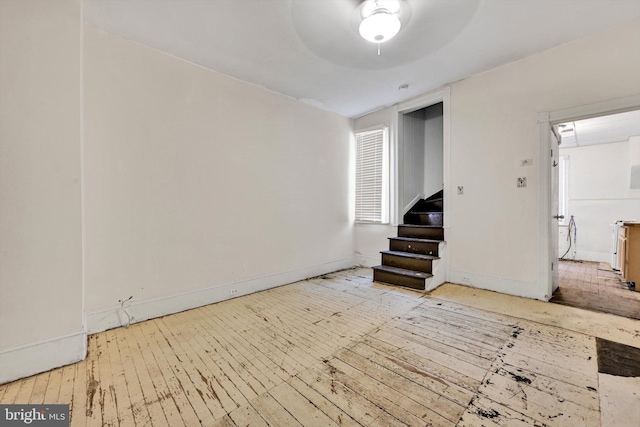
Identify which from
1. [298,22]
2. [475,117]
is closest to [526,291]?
[475,117]

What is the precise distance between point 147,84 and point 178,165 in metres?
0.88

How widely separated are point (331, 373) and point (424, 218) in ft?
11.6

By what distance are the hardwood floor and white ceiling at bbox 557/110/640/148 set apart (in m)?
2.47

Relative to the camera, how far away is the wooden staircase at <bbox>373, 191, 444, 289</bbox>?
12.3 feet

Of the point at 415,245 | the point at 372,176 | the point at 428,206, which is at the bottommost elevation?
the point at 415,245

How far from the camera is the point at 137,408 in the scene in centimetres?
152

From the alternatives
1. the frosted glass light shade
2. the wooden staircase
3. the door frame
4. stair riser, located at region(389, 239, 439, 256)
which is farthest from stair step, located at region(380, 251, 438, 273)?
the frosted glass light shade

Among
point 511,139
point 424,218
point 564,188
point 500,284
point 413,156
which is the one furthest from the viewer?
point 564,188

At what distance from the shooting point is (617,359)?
1945 millimetres

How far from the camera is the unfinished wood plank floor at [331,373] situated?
1.45m

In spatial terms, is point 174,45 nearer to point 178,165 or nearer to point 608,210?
point 178,165

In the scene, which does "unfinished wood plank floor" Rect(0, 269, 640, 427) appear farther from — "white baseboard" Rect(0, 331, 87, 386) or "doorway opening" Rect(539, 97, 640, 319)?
"doorway opening" Rect(539, 97, 640, 319)

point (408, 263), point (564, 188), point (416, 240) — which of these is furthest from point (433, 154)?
point (564, 188)

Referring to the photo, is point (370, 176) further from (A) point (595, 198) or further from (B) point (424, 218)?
(A) point (595, 198)
